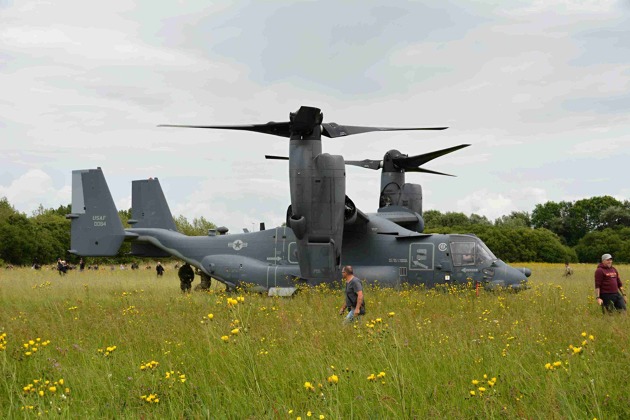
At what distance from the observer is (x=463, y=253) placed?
18.3 metres

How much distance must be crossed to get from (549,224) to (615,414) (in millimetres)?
93316

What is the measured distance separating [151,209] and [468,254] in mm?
11628

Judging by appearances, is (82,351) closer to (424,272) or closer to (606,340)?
(606,340)

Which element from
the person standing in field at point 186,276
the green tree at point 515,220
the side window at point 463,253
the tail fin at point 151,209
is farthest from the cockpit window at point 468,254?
the green tree at point 515,220

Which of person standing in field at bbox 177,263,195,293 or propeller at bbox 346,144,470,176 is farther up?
propeller at bbox 346,144,470,176

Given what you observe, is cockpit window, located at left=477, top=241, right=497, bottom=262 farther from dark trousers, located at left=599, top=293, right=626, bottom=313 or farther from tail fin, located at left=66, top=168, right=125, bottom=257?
tail fin, located at left=66, top=168, right=125, bottom=257

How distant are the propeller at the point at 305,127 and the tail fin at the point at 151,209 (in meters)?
6.26

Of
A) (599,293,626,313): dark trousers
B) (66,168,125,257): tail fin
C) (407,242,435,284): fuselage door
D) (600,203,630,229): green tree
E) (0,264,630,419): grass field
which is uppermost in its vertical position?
(600,203,630,229): green tree

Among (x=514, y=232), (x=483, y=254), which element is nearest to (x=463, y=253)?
(x=483, y=254)

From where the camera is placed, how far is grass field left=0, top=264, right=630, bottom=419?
5.49 metres

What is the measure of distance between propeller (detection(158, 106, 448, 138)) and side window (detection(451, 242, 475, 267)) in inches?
136

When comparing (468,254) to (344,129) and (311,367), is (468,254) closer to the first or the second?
(344,129)

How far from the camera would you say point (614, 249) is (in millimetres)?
70500

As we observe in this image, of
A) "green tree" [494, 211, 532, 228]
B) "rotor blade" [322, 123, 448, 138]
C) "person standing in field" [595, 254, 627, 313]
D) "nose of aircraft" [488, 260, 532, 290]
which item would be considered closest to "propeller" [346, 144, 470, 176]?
"rotor blade" [322, 123, 448, 138]
